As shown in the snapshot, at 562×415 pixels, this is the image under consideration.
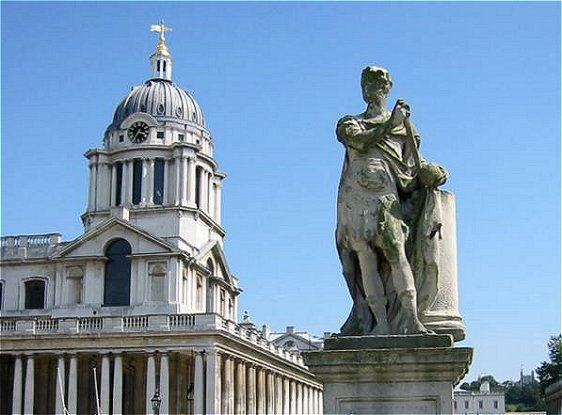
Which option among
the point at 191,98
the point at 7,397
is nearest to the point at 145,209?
the point at 191,98

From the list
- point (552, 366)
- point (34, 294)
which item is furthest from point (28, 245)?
point (552, 366)

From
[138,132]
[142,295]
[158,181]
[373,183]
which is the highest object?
[138,132]

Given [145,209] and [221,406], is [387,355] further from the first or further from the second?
[145,209]

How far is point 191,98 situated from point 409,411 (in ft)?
255

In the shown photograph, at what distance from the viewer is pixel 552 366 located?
3780 inches

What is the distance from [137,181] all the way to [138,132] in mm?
3929

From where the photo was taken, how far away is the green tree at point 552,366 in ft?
304

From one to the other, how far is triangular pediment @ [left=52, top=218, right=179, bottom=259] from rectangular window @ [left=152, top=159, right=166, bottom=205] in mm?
5429

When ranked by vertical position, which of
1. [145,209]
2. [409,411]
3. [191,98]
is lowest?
[409,411]

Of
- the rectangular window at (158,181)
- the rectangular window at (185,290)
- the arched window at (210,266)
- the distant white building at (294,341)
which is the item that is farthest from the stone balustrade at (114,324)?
the distant white building at (294,341)

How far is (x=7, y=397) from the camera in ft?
231

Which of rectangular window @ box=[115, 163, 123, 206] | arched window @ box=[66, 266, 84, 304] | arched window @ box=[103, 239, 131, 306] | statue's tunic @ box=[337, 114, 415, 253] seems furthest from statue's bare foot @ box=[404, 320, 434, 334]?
rectangular window @ box=[115, 163, 123, 206]

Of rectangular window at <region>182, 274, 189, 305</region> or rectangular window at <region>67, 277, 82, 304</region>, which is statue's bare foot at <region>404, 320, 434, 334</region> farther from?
rectangular window at <region>67, 277, 82, 304</region>

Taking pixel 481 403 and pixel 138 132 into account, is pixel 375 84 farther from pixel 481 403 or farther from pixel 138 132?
pixel 481 403
